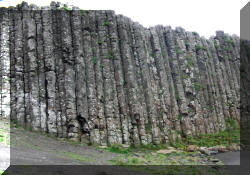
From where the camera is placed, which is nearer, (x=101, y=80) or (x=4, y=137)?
(x=4, y=137)

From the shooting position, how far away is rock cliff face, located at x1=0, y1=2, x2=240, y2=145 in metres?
20.4

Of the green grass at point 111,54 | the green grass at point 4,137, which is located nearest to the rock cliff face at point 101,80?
the green grass at point 111,54

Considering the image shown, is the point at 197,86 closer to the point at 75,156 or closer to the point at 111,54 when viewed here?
the point at 111,54

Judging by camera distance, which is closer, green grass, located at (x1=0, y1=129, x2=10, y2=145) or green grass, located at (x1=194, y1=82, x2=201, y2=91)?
green grass, located at (x1=0, y1=129, x2=10, y2=145)

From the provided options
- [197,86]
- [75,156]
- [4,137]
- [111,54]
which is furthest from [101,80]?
[197,86]

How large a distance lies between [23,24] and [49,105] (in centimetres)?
640

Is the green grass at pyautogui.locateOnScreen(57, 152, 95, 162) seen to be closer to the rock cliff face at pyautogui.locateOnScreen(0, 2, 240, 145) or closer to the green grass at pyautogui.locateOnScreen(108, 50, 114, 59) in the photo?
the rock cliff face at pyautogui.locateOnScreen(0, 2, 240, 145)

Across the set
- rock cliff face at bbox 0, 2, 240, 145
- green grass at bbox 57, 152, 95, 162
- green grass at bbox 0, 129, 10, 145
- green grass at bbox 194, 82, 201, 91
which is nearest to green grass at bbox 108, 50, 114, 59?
rock cliff face at bbox 0, 2, 240, 145

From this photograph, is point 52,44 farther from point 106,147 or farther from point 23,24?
point 106,147

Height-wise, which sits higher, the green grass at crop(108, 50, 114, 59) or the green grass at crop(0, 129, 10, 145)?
the green grass at crop(108, 50, 114, 59)

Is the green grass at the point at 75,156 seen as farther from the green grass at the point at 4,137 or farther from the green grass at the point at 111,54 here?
the green grass at the point at 111,54

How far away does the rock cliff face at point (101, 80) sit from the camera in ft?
67.0

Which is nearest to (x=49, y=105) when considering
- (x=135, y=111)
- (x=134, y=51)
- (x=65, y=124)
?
(x=65, y=124)

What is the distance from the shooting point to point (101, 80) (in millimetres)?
22438
